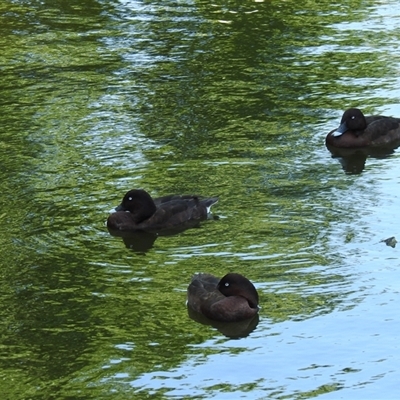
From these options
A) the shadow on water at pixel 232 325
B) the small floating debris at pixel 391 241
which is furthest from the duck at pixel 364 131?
the shadow on water at pixel 232 325

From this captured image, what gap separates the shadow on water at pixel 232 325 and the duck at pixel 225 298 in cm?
3

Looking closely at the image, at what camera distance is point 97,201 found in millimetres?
14398

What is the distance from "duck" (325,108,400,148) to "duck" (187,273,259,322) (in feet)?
16.3

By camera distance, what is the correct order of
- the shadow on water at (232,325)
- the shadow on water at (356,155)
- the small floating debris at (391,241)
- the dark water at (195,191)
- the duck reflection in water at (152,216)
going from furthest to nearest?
1. the shadow on water at (356,155)
2. the duck reflection in water at (152,216)
3. the small floating debris at (391,241)
4. the shadow on water at (232,325)
5. the dark water at (195,191)

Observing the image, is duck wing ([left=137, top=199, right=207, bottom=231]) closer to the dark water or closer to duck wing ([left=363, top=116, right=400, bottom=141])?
the dark water

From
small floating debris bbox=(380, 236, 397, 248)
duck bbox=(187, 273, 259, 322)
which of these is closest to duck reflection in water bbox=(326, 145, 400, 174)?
small floating debris bbox=(380, 236, 397, 248)

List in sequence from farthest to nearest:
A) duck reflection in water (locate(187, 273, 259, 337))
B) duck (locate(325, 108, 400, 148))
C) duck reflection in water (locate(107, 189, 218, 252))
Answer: duck (locate(325, 108, 400, 148)) < duck reflection in water (locate(107, 189, 218, 252)) < duck reflection in water (locate(187, 273, 259, 337))

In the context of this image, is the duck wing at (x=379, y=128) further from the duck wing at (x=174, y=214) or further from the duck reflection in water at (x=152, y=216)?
the duck wing at (x=174, y=214)

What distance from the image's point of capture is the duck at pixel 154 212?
1377cm

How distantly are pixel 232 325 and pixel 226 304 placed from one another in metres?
0.21

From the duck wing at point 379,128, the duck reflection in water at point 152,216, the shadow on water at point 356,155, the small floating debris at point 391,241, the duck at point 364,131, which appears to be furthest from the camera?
the duck wing at point 379,128

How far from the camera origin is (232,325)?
11.5 m

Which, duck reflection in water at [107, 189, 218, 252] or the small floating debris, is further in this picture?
duck reflection in water at [107, 189, 218, 252]

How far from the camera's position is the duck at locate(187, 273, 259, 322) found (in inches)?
448
